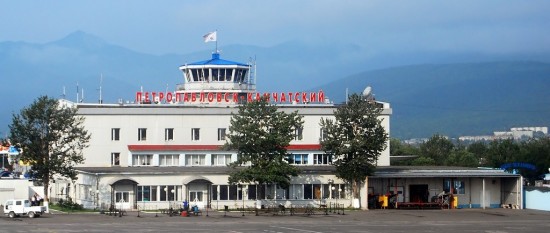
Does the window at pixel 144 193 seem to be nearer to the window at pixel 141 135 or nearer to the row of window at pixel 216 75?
the window at pixel 141 135

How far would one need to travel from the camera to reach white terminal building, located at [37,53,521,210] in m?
98.8

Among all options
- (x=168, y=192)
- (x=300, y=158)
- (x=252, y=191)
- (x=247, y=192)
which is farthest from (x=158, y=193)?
(x=300, y=158)

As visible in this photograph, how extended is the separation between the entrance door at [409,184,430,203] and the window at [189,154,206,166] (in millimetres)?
26077

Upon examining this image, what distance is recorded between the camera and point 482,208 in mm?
103812

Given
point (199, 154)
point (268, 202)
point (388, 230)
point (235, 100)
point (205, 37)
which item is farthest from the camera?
point (205, 37)

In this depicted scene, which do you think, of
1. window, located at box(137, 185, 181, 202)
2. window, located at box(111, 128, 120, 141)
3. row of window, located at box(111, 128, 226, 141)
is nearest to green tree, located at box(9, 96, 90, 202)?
window, located at box(137, 185, 181, 202)

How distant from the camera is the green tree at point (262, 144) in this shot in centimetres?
9712

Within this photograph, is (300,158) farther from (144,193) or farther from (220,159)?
(144,193)

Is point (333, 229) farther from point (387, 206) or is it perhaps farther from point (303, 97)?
point (303, 97)

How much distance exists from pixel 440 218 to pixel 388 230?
16376 millimetres

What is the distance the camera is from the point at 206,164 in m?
117

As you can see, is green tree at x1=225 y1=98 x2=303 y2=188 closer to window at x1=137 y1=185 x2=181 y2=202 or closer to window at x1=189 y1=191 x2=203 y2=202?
window at x1=189 y1=191 x2=203 y2=202

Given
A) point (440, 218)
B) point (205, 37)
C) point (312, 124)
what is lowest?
point (440, 218)

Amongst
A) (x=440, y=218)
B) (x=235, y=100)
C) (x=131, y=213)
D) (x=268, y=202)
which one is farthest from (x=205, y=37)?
(x=440, y=218)
